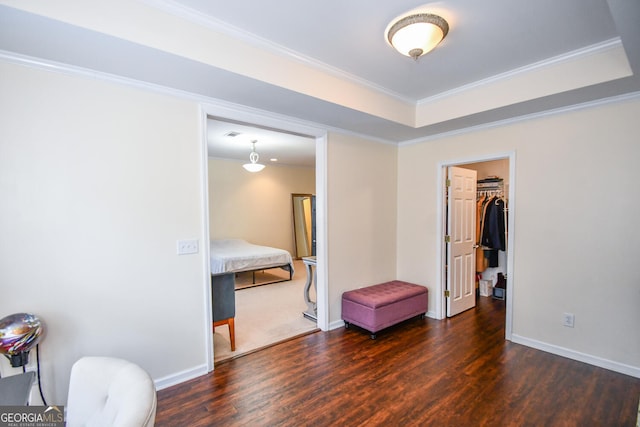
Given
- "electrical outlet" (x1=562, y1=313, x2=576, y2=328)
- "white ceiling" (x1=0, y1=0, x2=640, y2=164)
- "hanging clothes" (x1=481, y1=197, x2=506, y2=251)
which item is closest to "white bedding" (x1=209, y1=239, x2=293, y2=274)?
"white ceiling" (x1=0, y1=0, x2=640, y2=164)

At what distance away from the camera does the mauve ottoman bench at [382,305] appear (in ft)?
11.0

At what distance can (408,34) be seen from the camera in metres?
1.97

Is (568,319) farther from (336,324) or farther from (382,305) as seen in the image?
(336,324)

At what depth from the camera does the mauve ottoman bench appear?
3350mm

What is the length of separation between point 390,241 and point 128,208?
3.21 metres

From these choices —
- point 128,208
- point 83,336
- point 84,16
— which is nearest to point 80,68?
point 84,16

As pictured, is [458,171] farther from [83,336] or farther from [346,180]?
[83,336]

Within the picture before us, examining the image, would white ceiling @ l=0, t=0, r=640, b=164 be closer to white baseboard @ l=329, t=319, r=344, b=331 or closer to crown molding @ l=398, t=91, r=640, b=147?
crown molding @ l=398, t=91, r=640, b=147

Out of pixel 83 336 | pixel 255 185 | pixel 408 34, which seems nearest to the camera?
pixel 408 34

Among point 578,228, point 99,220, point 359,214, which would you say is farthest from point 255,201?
point 578,228

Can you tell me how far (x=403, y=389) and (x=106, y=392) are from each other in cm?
211

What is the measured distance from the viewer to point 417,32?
1.95 metres

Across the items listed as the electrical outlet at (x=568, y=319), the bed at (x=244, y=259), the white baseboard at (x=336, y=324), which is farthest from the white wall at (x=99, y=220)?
the electrical outlet at (x=568, y=319)

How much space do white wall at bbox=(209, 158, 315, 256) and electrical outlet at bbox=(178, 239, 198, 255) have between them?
456cm
